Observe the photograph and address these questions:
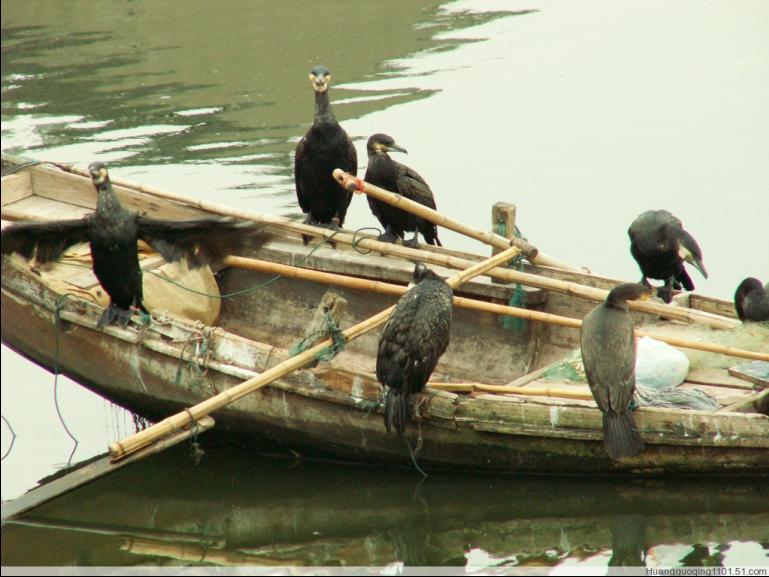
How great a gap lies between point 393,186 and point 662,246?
5.94ft

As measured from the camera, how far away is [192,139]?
44.0ft

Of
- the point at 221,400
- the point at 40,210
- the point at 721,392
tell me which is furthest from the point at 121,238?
the point at 721,392

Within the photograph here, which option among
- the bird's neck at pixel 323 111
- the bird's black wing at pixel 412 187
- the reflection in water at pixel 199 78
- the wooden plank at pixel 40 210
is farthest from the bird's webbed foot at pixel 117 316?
the reflection in water at pixel 199 78

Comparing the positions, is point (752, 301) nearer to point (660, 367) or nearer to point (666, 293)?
point (660, 367)

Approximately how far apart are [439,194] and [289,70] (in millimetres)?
4165

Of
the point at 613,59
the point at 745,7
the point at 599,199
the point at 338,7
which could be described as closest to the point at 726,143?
the point at 599,199

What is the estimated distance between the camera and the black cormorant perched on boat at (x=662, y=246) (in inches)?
308

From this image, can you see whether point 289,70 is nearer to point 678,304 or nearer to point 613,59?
point 613,59

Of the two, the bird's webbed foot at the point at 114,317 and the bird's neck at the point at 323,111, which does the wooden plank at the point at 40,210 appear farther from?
the bird's neck at the point at 323,111

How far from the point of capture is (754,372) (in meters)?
6.83

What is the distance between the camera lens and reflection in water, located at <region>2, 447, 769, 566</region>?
666cm

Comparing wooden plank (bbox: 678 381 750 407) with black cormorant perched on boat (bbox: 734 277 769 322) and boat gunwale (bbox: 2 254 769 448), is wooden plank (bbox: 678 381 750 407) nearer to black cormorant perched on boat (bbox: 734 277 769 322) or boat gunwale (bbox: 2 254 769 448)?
boat gunwale (bbox: 2 254 769 448)

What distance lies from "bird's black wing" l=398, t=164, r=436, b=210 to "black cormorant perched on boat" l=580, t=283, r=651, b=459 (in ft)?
7.57

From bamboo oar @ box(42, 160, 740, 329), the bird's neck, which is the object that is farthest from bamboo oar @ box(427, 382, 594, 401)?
the bird's neck
